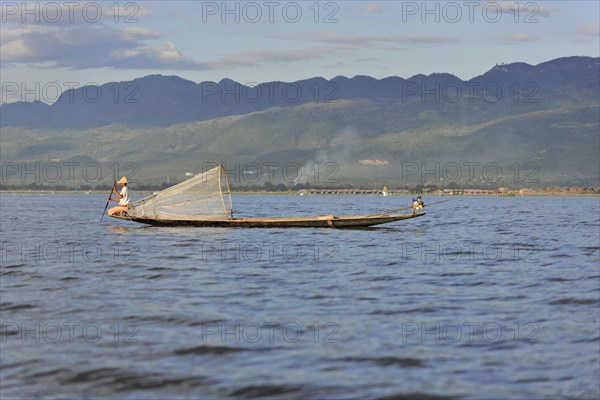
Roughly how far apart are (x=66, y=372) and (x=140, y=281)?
614 inches

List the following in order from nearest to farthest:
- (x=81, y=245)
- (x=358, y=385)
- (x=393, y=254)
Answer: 1. (x=358, y=385)
2. (x=393, y=254)
3. (x=81, y=245)

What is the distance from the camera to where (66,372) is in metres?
19.4

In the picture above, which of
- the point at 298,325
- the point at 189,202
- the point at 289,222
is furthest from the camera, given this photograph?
the point at 189,202

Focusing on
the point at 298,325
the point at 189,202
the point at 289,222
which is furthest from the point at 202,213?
the point at 298,325

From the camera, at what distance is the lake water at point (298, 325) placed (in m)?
18.5

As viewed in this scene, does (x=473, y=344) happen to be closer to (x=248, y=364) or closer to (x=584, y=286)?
(x=248, y=364)

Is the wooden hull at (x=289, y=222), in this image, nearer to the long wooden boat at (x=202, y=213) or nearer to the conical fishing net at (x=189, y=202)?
the long wooden boat at (x=202, y=213)

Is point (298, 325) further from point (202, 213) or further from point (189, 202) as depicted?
point (202, 213)

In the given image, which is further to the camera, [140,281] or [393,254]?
[393,254]

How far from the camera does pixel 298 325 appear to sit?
80.6 feet

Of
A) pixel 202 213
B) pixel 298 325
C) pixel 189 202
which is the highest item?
pixel 189 202

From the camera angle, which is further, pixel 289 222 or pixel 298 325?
pixel 289 222

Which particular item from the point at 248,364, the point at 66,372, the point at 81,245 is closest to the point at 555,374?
the point at 248,364

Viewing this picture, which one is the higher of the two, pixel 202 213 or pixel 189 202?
pixel 189 202
